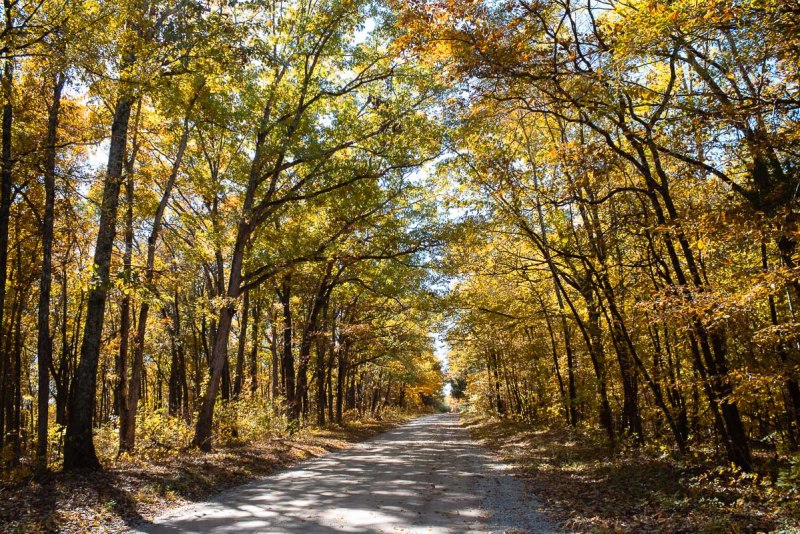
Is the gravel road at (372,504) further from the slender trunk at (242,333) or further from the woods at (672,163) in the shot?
the slender trunk at (242,333)

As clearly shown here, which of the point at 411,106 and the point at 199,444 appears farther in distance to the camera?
the point at 411,106

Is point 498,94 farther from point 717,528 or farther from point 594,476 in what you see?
point 594,476

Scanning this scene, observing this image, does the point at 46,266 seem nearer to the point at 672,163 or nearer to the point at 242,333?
the point at 242,333

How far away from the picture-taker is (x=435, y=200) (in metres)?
18.0

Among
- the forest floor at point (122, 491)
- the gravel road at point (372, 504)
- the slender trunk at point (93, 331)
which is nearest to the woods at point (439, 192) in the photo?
the slender trunk at point (93, 331)

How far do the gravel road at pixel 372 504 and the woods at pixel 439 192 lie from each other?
3334 millimetres

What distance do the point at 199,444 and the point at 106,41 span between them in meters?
10.5

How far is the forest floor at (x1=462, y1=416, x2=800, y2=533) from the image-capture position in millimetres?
5758

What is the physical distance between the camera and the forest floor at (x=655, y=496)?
5.76m

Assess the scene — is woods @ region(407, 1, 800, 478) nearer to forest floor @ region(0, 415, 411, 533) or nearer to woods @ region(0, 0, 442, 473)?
woods @ region(0, 0, 442, 473)

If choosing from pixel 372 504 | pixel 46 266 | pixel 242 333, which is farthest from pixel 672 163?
pixel 242 333

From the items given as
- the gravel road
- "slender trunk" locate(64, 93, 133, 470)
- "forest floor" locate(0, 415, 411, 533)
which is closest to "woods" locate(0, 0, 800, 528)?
"slender trunk" locate(64, 93, 133, 470)

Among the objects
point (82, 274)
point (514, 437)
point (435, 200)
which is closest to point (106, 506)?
point (82, 274)

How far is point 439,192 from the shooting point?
16844mm
